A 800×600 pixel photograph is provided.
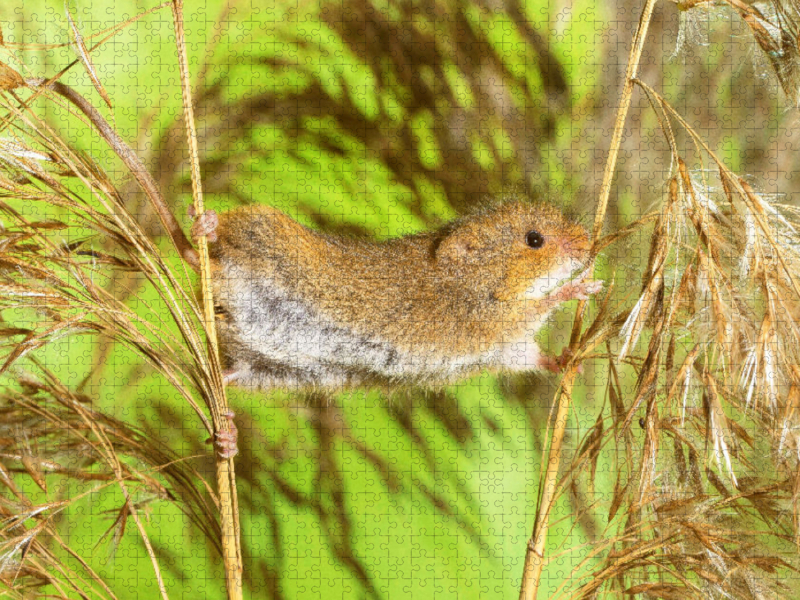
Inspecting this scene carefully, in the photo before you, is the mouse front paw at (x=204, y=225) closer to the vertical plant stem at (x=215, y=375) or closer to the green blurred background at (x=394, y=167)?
the vertical plant stem at (x=215, y=375)

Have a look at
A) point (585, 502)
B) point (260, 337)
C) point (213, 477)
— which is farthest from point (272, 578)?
point (585, 502)

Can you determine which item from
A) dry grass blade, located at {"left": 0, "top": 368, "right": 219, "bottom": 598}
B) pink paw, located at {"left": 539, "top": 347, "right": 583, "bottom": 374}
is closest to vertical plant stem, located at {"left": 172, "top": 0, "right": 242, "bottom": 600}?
dry grass blade, located at {"left": 0, "top": 368, "right": 219, "bottom": 598}

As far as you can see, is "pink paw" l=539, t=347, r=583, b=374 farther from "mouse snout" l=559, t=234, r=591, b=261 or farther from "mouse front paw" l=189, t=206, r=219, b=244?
"mouse front paw" l=189, t=206, r=219, b=244

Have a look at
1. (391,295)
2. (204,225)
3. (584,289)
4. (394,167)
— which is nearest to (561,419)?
(584,289)

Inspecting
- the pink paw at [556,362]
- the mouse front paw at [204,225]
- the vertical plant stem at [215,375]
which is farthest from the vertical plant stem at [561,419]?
the mouse front paw at [204,225]

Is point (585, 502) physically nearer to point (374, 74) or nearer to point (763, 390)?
point (763, 390)

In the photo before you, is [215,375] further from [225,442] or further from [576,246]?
[576,246]

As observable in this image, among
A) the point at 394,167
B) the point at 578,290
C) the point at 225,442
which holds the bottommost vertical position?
the point at 225,442
